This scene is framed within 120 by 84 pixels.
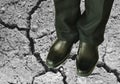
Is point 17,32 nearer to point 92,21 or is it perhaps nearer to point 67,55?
point 67,55

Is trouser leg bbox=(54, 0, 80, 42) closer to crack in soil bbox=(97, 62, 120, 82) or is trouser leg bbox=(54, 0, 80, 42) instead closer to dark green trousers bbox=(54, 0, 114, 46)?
dark green trousers bbox=(54, 0, 114, 46)

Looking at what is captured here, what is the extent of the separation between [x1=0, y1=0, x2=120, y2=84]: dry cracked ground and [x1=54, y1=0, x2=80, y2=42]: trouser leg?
292 mm

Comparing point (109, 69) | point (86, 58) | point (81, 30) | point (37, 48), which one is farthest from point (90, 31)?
point (37, 48)

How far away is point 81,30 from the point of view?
1787 millimetres

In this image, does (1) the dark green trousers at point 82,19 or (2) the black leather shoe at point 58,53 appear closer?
(1) the dark green trousers at point 82,19

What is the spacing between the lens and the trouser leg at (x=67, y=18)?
1.68 m

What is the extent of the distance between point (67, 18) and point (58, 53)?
33cm

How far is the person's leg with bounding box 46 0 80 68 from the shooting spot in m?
1.70

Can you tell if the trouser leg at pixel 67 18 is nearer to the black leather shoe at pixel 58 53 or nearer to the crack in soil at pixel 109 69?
the black leather shoe at pixel 58 53

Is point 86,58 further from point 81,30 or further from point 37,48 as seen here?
point 37,48

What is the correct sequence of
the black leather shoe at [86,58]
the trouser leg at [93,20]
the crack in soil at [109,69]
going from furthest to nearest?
the crack in soil at [109,69], the black leather shoe at [86,58], the trouser leg at [93,20]

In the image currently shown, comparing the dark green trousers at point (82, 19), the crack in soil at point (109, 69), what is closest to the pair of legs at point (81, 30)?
the dark green trousers at point (82, 19)

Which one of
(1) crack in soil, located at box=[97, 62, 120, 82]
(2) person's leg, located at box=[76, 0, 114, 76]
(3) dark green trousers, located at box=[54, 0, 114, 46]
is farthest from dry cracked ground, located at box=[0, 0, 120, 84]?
(3) dark green trousers, located at box=[54, 0, 114, 46]

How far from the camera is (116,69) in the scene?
210 centimetres
